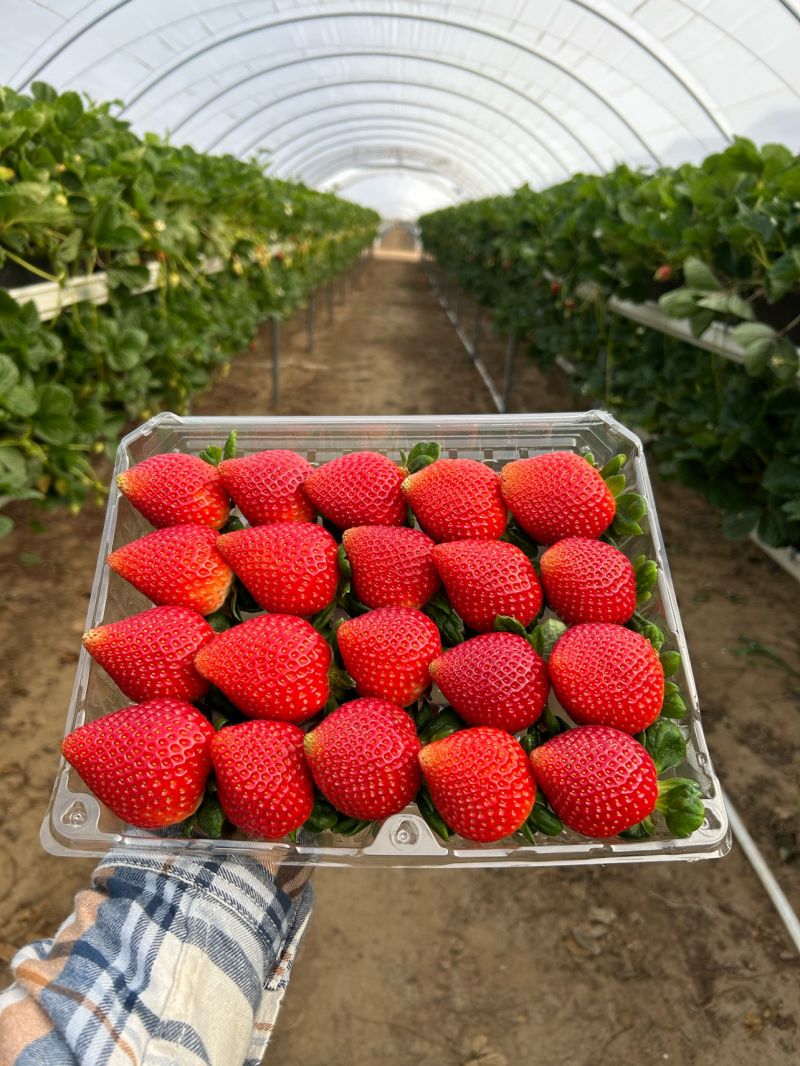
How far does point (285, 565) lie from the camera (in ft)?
3.81

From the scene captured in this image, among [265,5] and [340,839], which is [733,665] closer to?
[340,839]

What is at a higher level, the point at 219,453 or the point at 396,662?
the point at 219,453

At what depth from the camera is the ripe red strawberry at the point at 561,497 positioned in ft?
4.03

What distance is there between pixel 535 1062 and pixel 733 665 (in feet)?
6.32

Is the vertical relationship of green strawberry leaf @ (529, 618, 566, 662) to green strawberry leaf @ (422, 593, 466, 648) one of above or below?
above

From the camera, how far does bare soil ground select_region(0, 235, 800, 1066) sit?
197 cm

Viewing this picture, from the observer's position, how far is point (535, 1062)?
1.92 metres

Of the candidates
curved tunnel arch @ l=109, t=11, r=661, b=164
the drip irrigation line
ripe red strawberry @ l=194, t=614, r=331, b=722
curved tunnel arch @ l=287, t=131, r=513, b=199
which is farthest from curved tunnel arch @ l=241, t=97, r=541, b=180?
ripe red strawberry @ l=194, t=614, r=331, b=722

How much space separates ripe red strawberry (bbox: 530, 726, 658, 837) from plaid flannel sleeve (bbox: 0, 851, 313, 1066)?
0.48m

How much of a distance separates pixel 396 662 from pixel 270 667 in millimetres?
185

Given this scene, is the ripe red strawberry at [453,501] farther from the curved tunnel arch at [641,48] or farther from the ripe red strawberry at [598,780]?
the curved tunnel arch at [641,48]

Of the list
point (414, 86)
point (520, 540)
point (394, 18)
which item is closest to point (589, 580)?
point (520, 540)

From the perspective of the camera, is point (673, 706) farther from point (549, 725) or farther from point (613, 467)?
point (613, 467)

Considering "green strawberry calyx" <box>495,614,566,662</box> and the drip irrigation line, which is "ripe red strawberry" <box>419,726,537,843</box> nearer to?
"green strawberry calyx" <box>495,614,566,662</box>
